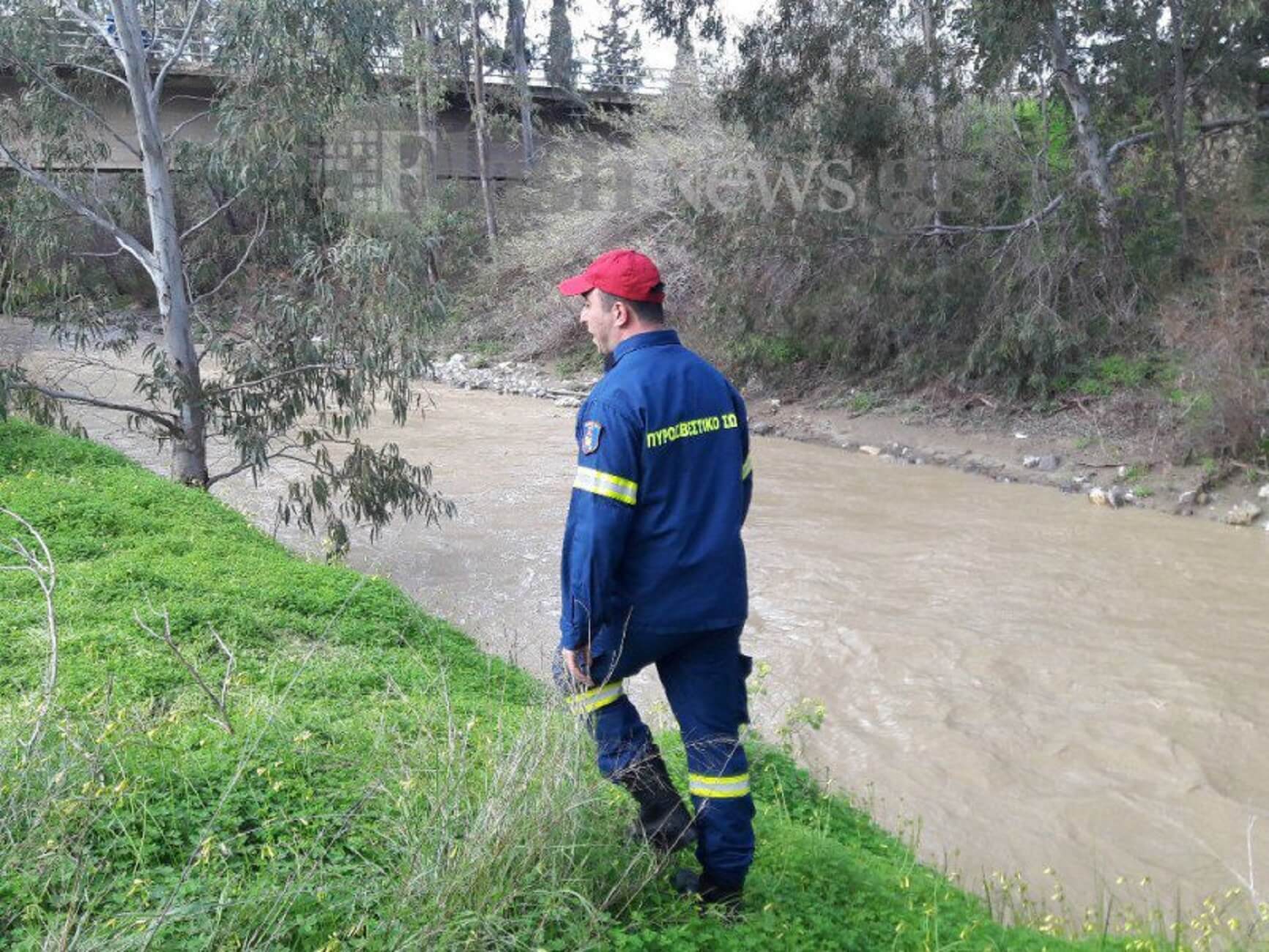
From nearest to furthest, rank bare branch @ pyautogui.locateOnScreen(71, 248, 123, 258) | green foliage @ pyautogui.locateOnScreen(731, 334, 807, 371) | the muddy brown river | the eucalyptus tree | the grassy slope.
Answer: the grassy slope → the muddy brown river → the eucalyptus tree → bare branch @ pyautogui.locateOnScreen(71, 248, 123, 258) → green foliage @ pyautogui.locateOnScreen(731, 334, 807, 371)

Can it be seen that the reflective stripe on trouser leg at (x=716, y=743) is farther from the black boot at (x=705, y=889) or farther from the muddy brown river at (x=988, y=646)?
the muddy brown river at (x=988, y=646)

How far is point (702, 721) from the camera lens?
348cm

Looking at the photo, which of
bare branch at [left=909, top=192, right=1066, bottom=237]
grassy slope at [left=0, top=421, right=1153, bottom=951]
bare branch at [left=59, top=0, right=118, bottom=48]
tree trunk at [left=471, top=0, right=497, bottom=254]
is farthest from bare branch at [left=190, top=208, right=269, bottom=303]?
tree trunk at [left=471, top=0, right=497, bottom=254]

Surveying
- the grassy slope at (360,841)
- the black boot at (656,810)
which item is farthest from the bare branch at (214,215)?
the black boot at (656,810)

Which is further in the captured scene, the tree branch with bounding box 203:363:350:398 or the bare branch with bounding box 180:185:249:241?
the bare branch with bounding box 180:185:249:241

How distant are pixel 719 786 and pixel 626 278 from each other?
4.86 feet

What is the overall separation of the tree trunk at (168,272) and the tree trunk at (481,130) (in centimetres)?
1940

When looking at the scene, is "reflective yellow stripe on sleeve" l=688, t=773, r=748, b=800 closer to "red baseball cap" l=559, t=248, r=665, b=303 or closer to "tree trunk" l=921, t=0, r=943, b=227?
"red baseball cap" l=559, t=248, r=665, b=303

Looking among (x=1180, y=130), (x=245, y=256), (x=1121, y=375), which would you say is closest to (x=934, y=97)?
(x=1180, y=130)

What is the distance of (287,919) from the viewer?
2871 mm

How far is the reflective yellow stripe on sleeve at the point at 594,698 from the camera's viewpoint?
3.46m

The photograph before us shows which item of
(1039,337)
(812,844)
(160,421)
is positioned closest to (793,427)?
(1039,337)

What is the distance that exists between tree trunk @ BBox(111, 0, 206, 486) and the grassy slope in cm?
634

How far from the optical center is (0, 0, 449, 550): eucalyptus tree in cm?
1095
